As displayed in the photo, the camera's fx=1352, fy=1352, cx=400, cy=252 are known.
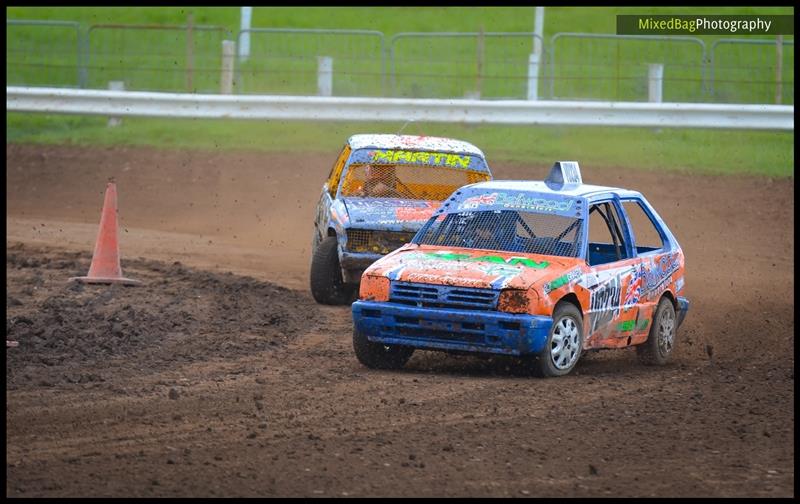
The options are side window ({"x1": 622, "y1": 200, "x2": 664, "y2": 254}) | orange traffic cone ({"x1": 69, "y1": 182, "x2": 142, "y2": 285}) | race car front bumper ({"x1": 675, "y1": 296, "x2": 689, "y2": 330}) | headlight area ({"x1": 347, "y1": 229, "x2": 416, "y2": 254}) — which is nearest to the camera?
race car front bumper ({"x1": 675, "y1": 296, "x2": 689, "y2": 330})

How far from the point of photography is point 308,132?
22594mm

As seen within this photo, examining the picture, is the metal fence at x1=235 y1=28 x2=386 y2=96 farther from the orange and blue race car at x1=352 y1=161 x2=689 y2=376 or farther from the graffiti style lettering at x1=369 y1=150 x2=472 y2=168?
the orange and blue race car at x1=352 y1=161 x2=689 y2=376

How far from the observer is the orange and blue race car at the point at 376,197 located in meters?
12.1

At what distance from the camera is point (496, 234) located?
9.62 metres

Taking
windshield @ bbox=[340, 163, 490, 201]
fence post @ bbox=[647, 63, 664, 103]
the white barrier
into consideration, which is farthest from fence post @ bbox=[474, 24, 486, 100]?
windshield @ bbox=[340, 163, 490, 201]

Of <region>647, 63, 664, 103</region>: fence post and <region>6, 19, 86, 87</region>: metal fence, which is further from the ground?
<region>6, 19, 86, 87</region>: metal fence

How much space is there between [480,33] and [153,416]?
46.5 ft

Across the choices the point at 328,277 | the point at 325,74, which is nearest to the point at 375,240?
the point at 328,277

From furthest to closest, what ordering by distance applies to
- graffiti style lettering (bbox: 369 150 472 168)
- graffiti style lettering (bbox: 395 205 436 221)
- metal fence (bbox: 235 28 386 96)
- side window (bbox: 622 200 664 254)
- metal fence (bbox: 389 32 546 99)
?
1. metal fence (bbox: 389 32 546 99)
2. metal fence (bbox: 235 28 386 96)
3. side window (bbox: 622 200 664 254)
4. graffiti style lettering (bbox: 369 150 472 168)
5. graffiti style lettering (bbox: 395 205 436 221)

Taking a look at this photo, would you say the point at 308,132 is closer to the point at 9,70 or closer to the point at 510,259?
the point at 9,70

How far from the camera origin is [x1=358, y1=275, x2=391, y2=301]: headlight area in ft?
29.5

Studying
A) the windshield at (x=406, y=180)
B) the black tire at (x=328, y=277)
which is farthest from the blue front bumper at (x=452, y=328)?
the windshield at (x=406, y=180)

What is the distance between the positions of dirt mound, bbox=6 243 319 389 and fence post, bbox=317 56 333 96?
7.13 meters

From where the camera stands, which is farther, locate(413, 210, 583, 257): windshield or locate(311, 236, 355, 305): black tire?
A: locate(311, 236, 355, 305): black tire
